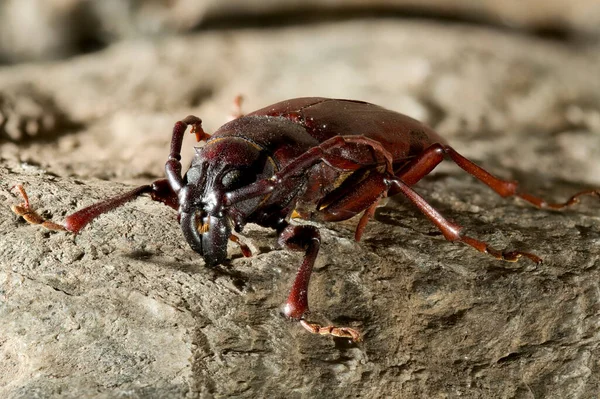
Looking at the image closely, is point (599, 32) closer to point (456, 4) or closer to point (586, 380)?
point (456, 4)

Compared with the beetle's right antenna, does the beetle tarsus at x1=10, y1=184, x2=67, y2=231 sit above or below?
below

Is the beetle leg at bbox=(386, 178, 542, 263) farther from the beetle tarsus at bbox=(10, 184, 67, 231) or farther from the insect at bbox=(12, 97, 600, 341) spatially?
the beetle tarsus at bbox=(10, 184, 67, 231)

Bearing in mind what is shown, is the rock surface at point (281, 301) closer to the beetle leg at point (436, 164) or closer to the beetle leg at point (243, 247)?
the beetle leg at point (243, 247)

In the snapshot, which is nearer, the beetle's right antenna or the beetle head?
the beetle head

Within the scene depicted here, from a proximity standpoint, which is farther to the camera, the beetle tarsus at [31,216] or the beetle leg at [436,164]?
the beetle leg at [436,164]

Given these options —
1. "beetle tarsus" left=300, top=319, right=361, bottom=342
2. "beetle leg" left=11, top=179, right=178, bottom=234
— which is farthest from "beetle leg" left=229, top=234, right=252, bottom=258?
"beetle tarsus" left=300, top=319, right=361, bottom=342

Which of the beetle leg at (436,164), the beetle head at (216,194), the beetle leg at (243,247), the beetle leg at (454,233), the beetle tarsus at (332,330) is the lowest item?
the beetle tarsus at (332,330)

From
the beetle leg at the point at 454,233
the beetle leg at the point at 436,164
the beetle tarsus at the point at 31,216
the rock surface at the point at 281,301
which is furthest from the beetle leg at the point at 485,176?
the beetle tarsus at the point at 31,216
